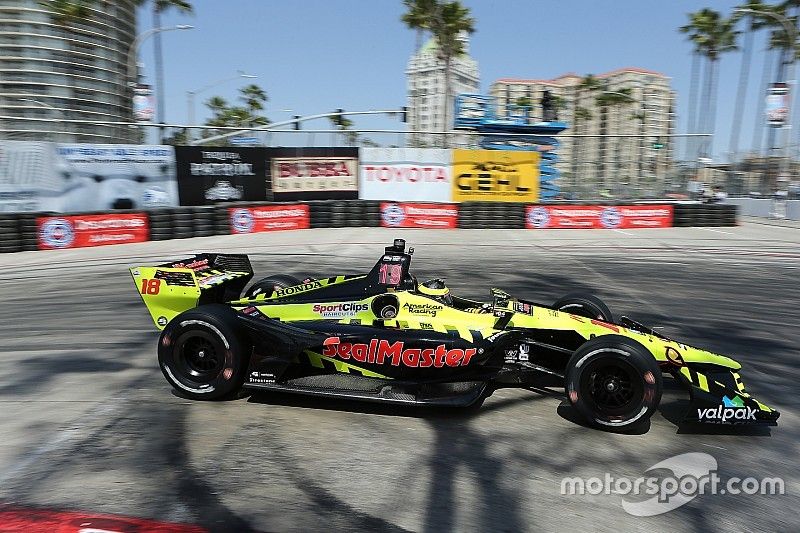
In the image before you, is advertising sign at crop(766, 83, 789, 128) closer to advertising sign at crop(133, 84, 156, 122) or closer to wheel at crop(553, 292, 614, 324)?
wheel at crop(553, 292, 614, 324)

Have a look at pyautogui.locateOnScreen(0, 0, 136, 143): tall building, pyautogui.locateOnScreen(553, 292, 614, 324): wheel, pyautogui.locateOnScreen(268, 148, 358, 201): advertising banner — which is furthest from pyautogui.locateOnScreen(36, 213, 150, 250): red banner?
pyautogui.locateOnScreen(0, 0, 136, 143): tall building

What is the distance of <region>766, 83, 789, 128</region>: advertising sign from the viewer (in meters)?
25.4

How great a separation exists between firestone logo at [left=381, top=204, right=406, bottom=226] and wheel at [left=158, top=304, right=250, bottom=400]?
16176 mm

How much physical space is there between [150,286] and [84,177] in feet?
44.4

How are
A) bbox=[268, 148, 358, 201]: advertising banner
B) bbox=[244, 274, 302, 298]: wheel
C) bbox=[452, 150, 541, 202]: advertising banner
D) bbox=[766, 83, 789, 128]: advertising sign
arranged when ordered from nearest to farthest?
bbox=[244, 274, 302, 298]: wheel
bbox=[268, 148, 358, 201]: advertising banner
bbox=[452, 150, 541, 202]: advertising banner
bbox=[766, 83, 789, 128]: advertising sign

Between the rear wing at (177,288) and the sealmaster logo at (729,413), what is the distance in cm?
478

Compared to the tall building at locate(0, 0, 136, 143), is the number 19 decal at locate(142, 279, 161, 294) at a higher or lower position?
lower

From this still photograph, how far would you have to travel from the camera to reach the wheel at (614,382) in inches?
175

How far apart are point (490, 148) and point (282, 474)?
69.7 ft

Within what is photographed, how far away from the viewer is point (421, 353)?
490cm

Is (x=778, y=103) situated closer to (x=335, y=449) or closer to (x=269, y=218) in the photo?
(x=269, y=218)

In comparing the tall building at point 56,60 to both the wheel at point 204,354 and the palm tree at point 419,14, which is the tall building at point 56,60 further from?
the wheel at point 204,354

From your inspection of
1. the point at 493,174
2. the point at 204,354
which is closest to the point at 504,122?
the point at 493,174

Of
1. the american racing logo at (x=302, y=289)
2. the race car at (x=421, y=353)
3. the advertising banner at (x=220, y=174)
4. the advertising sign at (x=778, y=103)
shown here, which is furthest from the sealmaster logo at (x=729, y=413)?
the advertising sign at (x=778, y=103)
